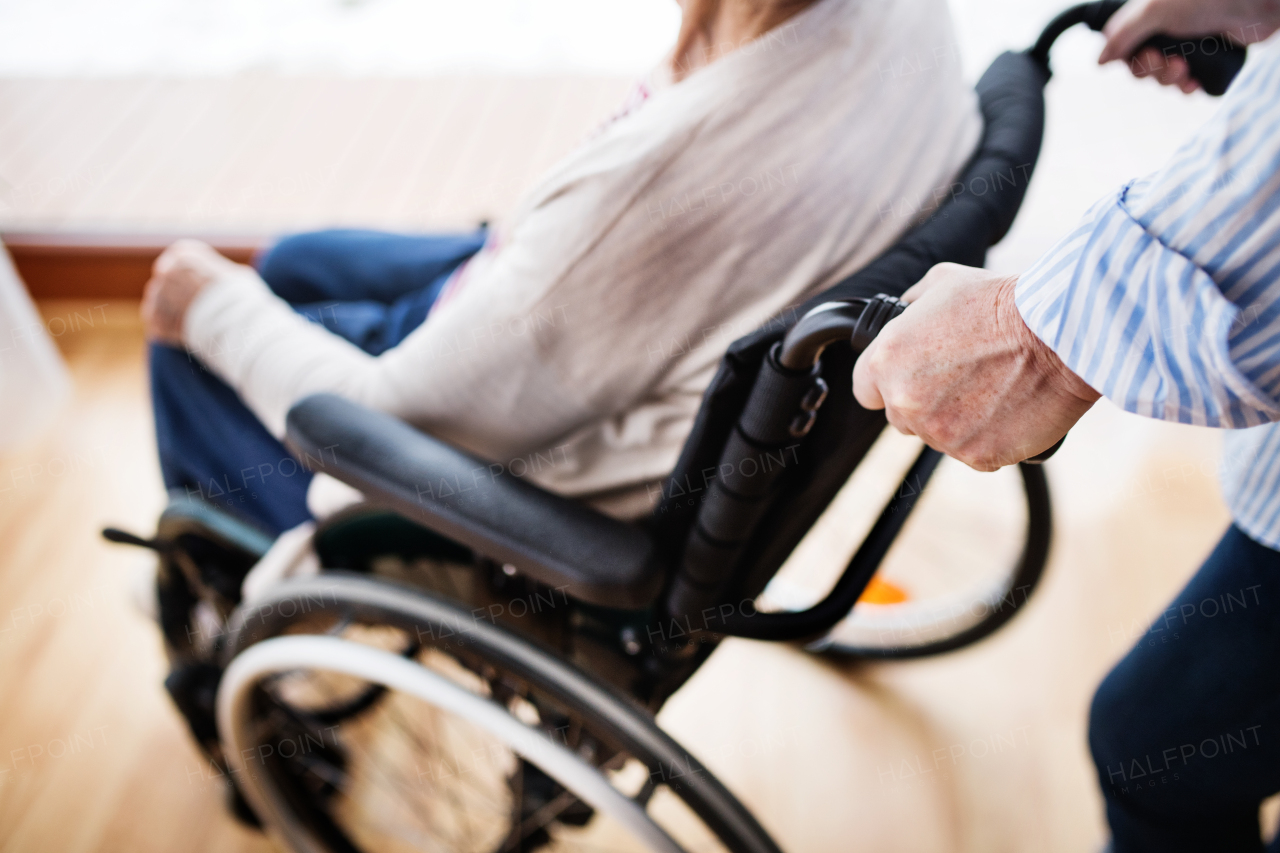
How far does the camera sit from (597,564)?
0.57 meters

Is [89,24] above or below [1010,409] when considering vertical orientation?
below

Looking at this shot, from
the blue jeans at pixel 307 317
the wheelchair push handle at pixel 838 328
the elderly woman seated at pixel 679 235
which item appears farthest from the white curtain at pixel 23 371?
the wheelchair push handle at pixel 838 328

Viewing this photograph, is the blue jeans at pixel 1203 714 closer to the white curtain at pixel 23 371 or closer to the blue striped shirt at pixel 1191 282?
the blue striped shirt at pixel 1191 282

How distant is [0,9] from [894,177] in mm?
3502

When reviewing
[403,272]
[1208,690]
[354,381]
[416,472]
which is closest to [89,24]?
[403,272]

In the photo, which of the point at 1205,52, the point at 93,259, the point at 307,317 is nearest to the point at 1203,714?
the point at 1205,52

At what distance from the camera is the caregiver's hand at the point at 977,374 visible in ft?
1.38

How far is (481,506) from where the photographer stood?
1.99 feet

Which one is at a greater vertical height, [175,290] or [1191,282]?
[1191,282]

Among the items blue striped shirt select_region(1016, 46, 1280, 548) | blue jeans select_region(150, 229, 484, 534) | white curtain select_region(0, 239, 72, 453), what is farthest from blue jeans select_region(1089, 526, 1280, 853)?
white curtain select_region(0, 239, 72, 453)

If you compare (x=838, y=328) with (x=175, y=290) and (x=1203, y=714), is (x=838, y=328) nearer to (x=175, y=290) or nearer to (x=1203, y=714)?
(x=1203, y=714)

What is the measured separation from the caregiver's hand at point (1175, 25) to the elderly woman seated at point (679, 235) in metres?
0.13

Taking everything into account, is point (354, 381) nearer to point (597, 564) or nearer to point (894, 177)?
point (597, 564)

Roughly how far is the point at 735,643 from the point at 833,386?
3.01ft
